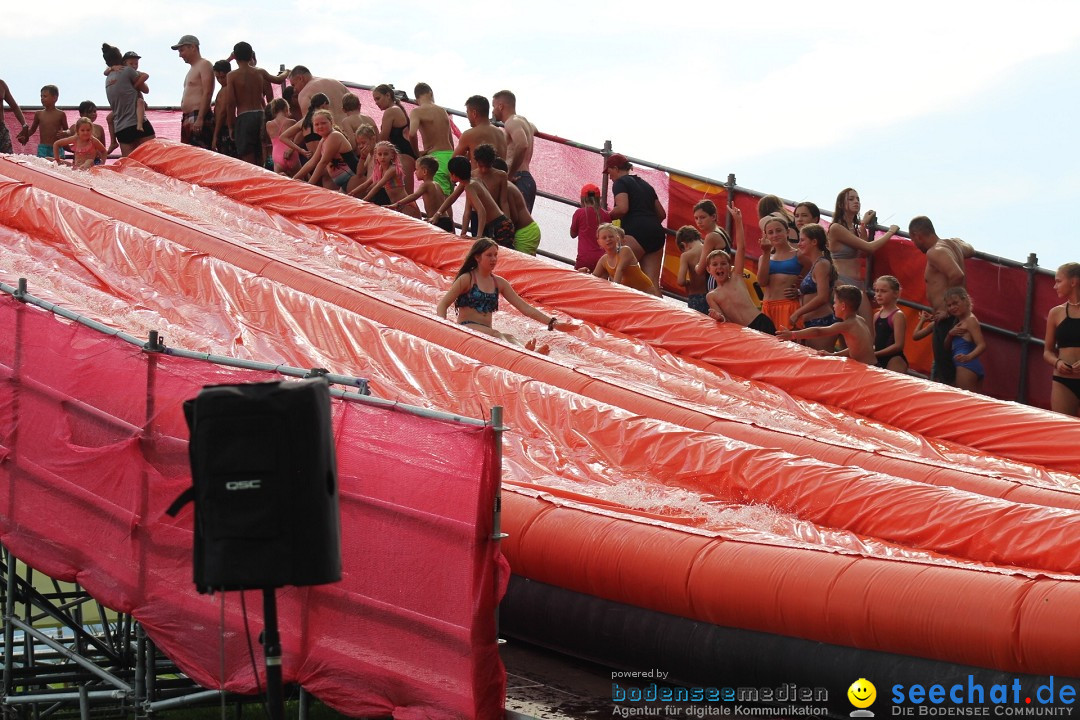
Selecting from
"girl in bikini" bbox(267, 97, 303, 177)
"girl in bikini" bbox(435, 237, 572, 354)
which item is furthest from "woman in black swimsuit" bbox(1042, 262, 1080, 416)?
"girl in bikini" bbox(267, 97, 303, 177)

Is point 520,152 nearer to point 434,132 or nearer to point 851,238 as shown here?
point 434,132

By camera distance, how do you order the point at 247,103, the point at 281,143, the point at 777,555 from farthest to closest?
the point at 281,143 < the point at 247,103 < the point at 777,555

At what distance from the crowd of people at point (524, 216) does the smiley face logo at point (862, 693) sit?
4.69m

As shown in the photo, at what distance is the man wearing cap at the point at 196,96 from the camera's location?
1566cm

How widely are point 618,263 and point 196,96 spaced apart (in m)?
6.14

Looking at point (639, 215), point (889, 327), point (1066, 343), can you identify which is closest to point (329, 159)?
point (639, 215)

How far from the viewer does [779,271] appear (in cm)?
1097

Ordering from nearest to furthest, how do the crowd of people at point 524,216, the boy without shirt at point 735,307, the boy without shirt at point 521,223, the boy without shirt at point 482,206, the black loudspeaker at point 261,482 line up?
the black loudspeaker at point 261,482
the crowd of people at point 524,216
the boy without shirt at point 735,307
the boy without shirt at point 482,206
the boy without shirt at point 521,223

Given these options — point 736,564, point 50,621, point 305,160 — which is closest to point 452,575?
point 736,564

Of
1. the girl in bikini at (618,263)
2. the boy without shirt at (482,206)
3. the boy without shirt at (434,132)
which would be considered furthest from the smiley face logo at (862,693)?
the boy without shirt at (434,132)

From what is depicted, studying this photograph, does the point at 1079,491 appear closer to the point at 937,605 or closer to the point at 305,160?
the point at 937,605

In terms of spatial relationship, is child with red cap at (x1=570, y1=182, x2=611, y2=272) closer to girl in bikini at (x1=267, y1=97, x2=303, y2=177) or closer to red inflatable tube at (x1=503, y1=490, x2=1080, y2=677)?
girl in bikini at (x1=267, y1=97, x2=303, y2=177)

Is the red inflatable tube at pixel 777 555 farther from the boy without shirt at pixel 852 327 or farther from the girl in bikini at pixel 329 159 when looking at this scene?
the girl in bikini at pixel 329 159

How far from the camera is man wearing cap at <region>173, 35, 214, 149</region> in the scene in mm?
15664
